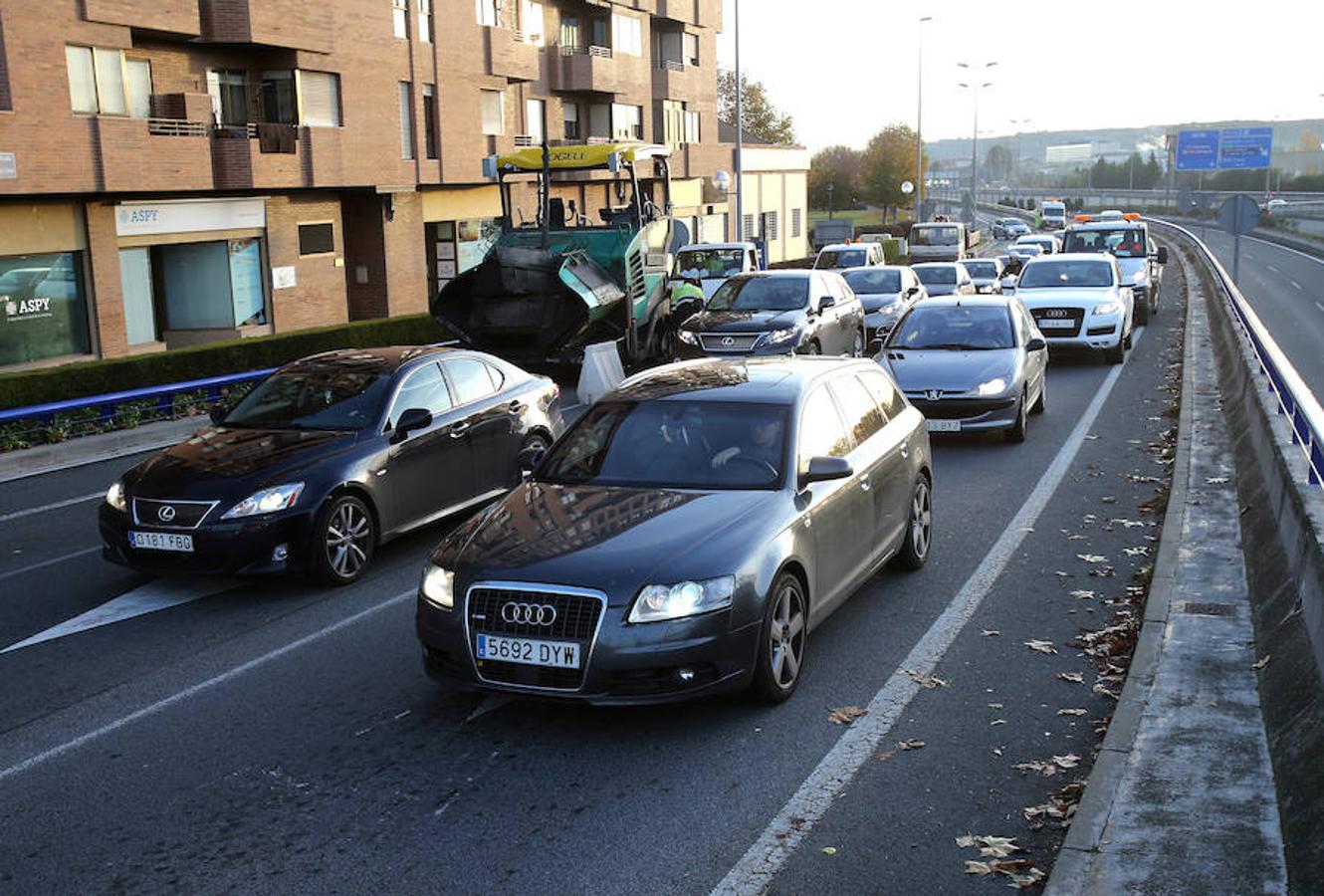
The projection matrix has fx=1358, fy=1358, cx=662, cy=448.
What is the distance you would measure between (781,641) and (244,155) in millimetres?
23982

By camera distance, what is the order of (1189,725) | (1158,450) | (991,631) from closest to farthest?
(1189,725) < (991,631) < (1158,450)

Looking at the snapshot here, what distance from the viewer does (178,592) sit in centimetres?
920

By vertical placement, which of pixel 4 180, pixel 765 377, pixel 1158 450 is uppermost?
pixel 4 180

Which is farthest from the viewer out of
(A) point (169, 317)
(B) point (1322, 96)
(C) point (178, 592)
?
(B) point (1322, 96)

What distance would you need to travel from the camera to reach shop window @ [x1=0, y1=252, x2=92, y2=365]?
942 inches

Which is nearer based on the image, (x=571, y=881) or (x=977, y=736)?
(x=571, y=881)

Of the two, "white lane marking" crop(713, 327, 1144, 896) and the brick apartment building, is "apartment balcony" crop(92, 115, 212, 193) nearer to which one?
the brick apartment building

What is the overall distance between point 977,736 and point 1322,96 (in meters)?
90.1

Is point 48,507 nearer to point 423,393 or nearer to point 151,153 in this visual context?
point 423,393

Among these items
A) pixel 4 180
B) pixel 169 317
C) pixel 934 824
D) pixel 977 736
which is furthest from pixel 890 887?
pixel 169 317

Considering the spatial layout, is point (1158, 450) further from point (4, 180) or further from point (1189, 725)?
point (4, 180)

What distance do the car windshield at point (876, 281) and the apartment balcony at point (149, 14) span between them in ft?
45.0

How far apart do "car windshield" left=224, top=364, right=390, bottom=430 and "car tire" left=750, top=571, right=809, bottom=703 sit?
410 cm

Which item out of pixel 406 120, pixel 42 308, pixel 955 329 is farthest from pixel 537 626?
pixel 406 120
